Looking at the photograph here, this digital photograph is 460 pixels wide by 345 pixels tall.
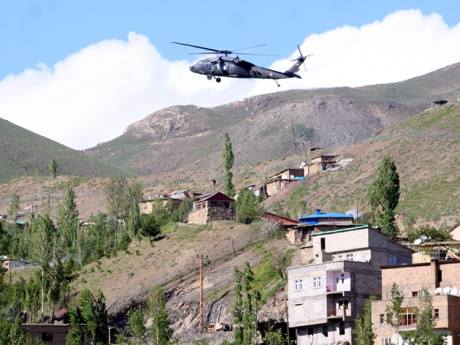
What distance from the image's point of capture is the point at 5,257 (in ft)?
466

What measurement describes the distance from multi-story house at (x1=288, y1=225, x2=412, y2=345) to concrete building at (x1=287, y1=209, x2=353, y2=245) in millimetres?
15188

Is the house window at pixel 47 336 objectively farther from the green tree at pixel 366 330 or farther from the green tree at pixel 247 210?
the green tree at pixel 247 210

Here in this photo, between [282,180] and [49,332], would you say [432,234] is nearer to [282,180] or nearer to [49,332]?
[49,332]

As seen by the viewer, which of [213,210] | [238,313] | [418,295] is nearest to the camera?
[418,295]

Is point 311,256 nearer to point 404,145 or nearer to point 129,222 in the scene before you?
point 129,222

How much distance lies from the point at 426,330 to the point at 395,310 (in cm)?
443

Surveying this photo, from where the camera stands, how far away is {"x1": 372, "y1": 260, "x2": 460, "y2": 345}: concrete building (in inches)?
3172

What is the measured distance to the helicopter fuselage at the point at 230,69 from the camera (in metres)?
93.1

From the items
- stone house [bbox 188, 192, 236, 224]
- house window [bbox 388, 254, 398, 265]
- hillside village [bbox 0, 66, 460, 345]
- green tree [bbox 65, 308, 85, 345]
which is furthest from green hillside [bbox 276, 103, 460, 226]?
green tree [bbox 65, 308, 85, 345]

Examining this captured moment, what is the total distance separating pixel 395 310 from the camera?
79.2 m

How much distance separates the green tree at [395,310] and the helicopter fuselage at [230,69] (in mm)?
17459

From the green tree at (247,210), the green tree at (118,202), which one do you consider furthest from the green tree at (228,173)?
the green tree at (247,210)

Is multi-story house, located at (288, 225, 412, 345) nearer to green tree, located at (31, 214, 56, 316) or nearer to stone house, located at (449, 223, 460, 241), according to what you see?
stone house, located at (449, 223, 460, 241)

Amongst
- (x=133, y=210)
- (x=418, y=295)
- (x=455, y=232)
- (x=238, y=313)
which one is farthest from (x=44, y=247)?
(x=418, y=295)
